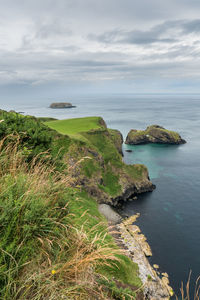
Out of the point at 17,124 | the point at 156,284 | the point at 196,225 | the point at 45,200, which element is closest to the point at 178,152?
the point at 196,225

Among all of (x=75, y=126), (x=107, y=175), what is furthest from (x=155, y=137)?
(x=107, y=175)

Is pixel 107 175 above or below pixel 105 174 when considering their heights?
below

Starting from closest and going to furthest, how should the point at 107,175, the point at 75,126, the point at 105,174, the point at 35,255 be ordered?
the point at 35,255 < the point at 105,174 < the point at 107,175 < the point at 75,126

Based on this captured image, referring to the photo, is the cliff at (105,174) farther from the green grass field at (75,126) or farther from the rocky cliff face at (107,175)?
the green grass field at (75,126)

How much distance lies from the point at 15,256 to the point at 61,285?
1.44 meters

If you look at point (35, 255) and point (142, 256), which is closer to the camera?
point (35, 255)

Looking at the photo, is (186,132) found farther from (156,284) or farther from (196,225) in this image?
(156,284)

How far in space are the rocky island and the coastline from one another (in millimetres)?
76954

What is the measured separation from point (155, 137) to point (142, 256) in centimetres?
9616

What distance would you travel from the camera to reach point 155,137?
4756 inches

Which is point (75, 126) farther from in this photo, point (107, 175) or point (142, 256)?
point (142, 256)

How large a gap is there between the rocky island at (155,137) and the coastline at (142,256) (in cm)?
7695

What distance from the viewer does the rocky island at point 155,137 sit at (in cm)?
11612

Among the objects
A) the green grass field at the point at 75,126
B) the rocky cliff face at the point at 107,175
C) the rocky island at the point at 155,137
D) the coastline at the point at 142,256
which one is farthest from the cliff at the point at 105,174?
the rocky island at the point at 155,137
